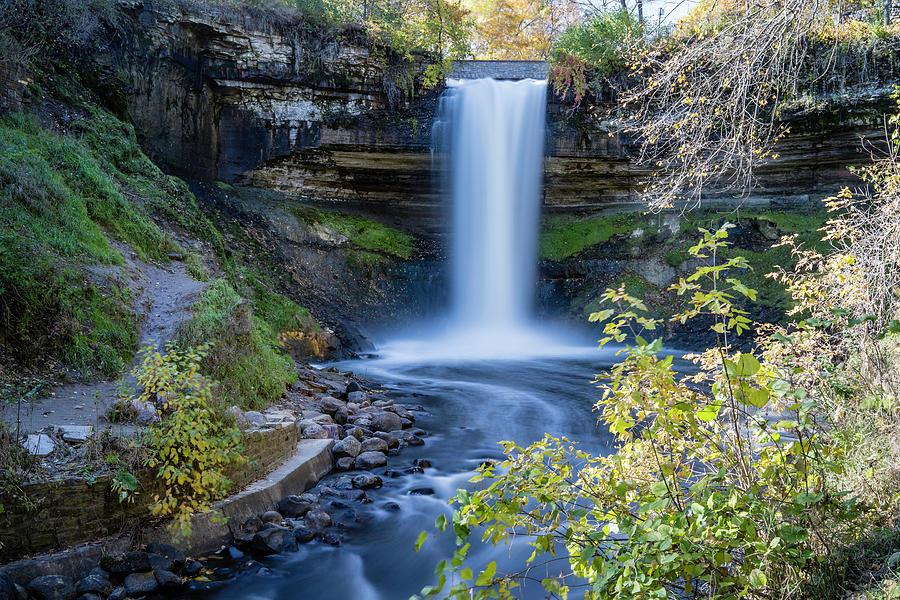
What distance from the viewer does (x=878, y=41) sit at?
13.2 metres

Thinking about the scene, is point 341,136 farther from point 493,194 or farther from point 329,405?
point 329,405

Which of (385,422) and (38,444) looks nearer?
(38,444)

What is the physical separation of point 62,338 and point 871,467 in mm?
6399

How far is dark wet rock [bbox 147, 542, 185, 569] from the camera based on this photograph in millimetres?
3924

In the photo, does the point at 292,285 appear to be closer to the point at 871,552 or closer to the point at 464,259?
the point at 464,259

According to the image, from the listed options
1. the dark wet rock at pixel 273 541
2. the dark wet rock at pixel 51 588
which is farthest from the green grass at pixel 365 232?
the dark wet rock at pixel 51 588

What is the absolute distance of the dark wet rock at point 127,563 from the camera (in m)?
3.69

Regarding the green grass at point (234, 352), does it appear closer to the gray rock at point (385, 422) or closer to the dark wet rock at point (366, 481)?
the gray rock at point (385, 422)

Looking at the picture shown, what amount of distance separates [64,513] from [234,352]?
2833 millimetres

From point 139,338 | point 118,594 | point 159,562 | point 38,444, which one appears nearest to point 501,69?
point 139,338

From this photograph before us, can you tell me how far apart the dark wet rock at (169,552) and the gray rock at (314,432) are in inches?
95.7

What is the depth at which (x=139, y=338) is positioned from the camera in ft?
20.5

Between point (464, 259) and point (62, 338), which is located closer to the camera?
point (62, 338)

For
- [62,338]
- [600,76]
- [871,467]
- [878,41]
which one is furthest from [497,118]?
[871,467]
